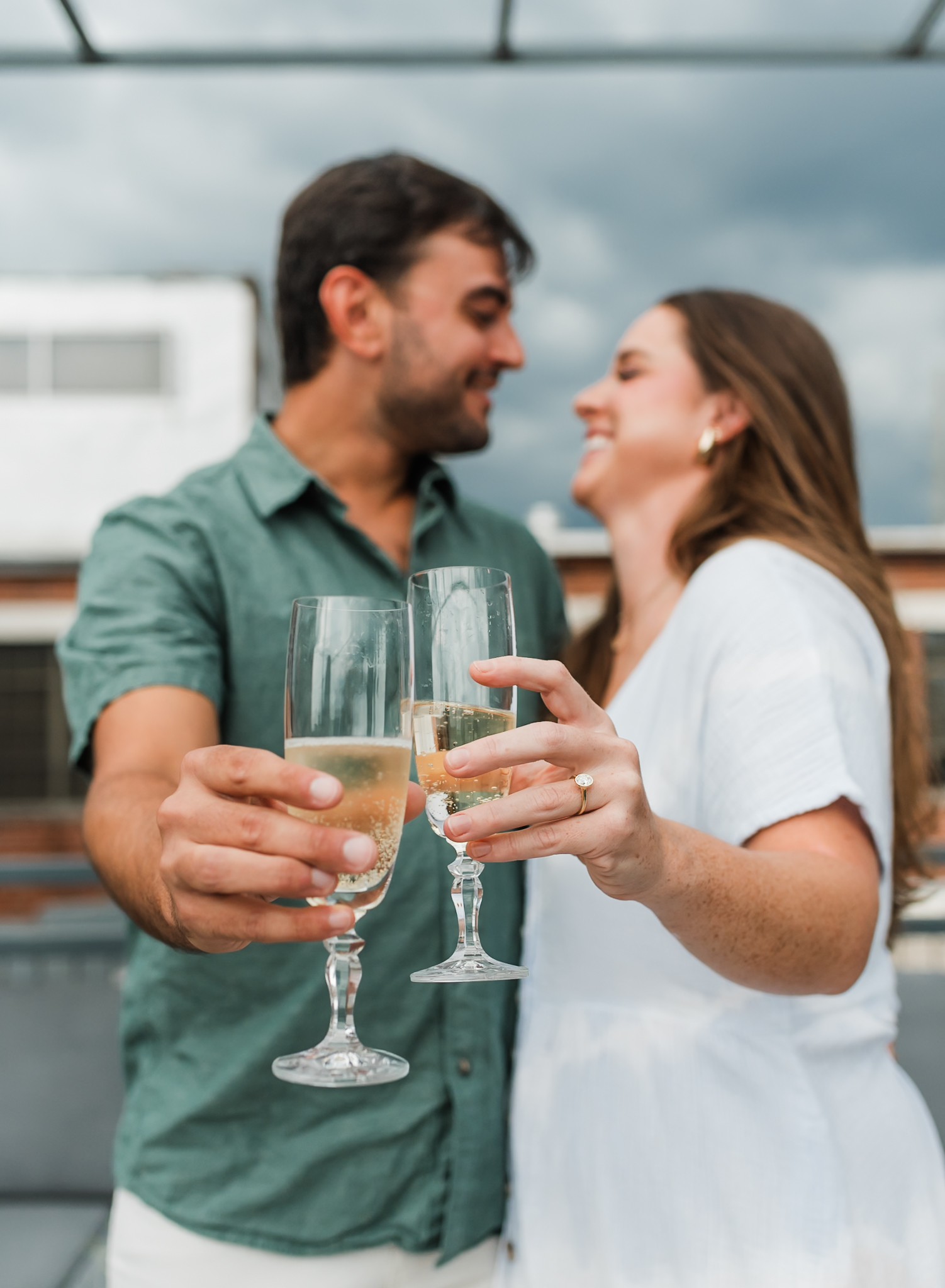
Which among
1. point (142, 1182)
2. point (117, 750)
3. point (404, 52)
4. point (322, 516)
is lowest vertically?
point (142, 1182)

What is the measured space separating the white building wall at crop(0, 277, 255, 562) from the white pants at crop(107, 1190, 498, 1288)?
13.5 metres

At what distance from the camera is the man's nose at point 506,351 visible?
8.41 ft

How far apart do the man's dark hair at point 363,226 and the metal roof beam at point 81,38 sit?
3.69ft

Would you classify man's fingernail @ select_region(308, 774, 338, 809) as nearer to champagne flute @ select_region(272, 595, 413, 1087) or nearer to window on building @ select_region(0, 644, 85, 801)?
champagne flute @ select_region(272, 595, 413, 1087)

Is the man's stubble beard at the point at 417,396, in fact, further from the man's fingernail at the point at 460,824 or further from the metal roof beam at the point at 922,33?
the metal roof beam at the point at 922,33

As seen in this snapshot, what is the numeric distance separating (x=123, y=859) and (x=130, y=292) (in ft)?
49.8

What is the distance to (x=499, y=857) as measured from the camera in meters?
1.08

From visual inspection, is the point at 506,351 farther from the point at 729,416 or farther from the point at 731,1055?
the point at 731,1055

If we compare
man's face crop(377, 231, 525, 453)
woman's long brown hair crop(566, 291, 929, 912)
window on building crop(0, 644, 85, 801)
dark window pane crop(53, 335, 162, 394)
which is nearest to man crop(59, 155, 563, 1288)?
man's face crop(377, 231, 525, 453)

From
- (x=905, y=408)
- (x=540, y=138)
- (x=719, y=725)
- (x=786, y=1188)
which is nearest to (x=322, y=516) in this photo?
(x=719, y=725)

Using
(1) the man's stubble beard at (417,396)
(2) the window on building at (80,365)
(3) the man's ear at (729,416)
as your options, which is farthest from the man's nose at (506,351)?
(2) the window on building at (80,365)

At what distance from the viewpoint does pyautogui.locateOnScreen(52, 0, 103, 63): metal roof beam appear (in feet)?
10.2

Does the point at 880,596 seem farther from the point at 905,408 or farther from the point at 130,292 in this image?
the point at 905,408

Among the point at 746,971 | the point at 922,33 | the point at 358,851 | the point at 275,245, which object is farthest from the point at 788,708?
the point at 275,245
